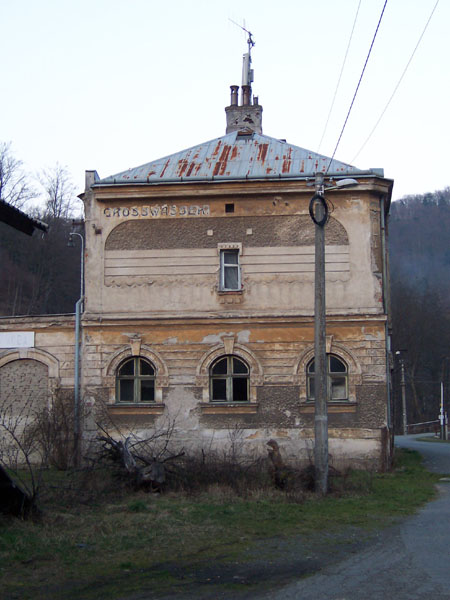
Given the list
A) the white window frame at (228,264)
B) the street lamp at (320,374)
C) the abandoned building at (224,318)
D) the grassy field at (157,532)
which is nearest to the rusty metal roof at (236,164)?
the abandoned building at (224,318)

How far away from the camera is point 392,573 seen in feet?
28.8

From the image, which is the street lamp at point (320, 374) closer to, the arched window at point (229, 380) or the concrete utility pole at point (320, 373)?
the concrete utility pole at point (320, 373)

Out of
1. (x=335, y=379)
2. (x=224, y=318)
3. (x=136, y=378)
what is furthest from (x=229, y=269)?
(x=335, y=379)

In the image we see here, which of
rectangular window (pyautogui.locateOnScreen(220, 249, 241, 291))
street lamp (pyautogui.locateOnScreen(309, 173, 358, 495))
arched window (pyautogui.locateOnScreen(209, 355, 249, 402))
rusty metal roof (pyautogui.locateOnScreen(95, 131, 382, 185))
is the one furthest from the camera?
rusty metal roof (pyautogui.locateOnScreen(95, 131, 382, 185))

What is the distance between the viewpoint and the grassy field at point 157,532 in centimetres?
864

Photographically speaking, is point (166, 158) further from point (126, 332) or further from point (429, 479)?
point (429, 479)

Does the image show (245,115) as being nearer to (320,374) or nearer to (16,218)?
(320,374)

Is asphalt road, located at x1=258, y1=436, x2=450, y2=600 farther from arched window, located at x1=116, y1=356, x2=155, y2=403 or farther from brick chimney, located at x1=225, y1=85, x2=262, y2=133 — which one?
brick chimney, located at x1=225, y1=85, x2=262, y2=133

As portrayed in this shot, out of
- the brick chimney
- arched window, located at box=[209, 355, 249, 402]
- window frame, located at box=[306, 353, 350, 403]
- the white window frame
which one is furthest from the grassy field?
the brick chimney

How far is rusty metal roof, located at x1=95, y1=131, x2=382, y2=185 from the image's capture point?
22.5 meters

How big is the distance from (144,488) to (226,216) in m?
9.48

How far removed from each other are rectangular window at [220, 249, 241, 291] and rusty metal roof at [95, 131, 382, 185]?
2.18 metres

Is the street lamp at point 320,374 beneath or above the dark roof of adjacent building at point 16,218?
beneath

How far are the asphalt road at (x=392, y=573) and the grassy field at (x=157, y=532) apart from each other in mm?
759
